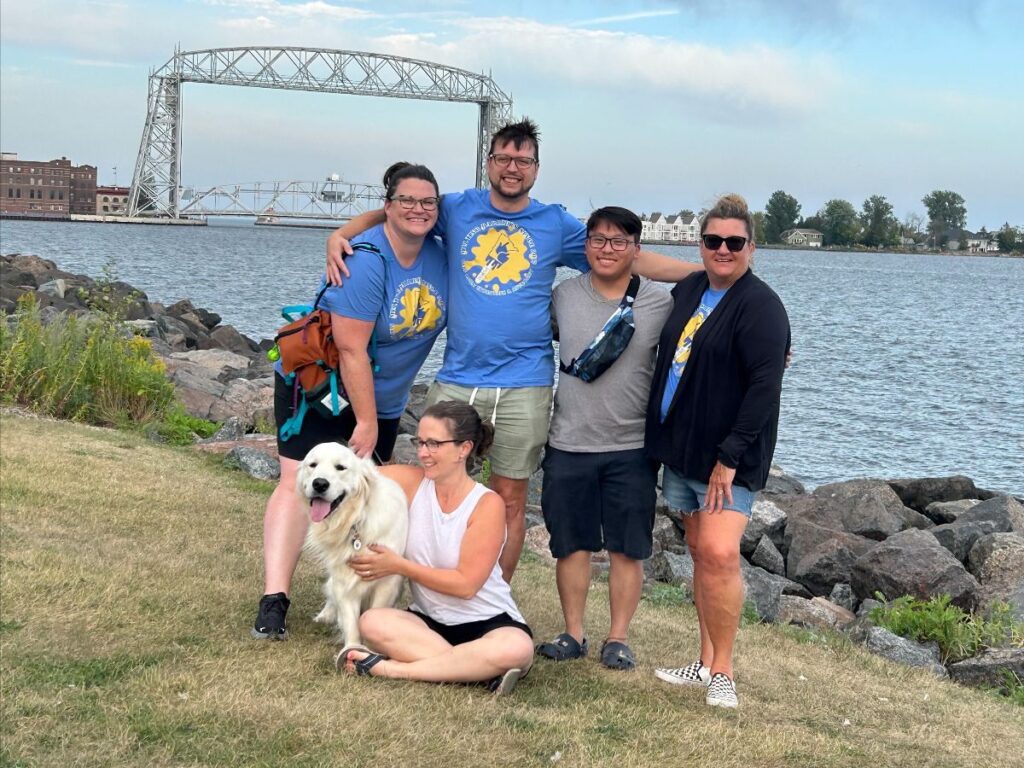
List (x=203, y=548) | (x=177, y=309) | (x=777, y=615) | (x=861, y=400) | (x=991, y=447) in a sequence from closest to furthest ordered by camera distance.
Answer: (x=203, y=548), (x=777, y=615), (x=991, y=447), (x=861, y=400), (x=177, y=309)

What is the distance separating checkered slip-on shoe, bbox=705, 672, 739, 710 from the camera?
5.05 meters

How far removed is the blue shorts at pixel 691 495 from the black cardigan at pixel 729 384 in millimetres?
50

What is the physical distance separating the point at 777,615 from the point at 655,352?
3.47 metres

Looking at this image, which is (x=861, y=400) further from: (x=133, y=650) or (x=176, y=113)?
(x=176, y=113)

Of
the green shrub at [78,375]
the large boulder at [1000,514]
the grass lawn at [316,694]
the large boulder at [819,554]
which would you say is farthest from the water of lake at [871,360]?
the grass lawn at [316,694]

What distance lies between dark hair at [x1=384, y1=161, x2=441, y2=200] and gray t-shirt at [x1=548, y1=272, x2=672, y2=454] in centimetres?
76

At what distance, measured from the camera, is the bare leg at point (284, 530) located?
531 centimetres

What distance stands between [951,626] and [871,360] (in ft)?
85.5

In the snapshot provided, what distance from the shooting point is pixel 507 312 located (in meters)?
5.13

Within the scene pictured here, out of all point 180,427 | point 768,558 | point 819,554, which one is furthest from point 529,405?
point 180,427

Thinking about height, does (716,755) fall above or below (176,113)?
below

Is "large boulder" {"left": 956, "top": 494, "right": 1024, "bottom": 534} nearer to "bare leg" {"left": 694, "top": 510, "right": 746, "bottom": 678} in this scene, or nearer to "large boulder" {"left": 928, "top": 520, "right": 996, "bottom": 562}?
Answer: "large boulder" {"left": 928, "top": 520, "right": 996, "bottom": 562}

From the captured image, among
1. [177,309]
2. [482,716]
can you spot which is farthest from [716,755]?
[177,309]

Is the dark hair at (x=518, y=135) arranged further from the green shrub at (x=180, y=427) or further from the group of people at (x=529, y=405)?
the green shrub at (x=180, y=427)
